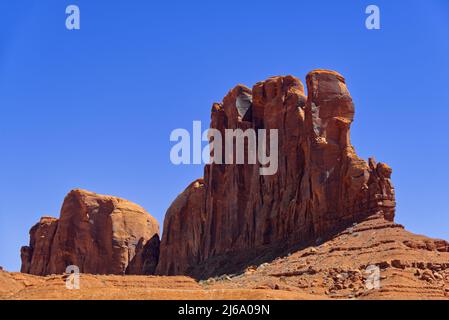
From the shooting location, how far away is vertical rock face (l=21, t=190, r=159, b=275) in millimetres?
126312

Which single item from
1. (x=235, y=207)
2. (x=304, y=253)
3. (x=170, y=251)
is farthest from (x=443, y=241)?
(x=170, y=251)

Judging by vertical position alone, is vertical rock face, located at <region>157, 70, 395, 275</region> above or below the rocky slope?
above

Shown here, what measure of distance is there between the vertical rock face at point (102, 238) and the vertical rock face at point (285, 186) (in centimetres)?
859

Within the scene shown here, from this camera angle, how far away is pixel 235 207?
102m

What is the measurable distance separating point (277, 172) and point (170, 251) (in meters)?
32.6

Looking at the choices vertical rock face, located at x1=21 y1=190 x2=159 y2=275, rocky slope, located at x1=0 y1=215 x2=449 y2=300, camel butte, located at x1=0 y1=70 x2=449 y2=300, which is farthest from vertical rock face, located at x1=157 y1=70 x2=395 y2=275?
vertical rock face, located at x1=21 y1=190 x2=159 y2=275

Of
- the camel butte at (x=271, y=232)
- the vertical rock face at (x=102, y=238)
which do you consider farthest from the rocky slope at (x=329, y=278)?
the vertical rock face at (x=102, y=238)

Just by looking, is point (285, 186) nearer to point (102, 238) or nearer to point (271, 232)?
point (271, 232)

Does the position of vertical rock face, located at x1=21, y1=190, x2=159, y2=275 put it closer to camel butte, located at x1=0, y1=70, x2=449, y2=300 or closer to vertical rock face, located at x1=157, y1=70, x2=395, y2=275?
camel butte, located at x1=0, y1=70, x2=449, y2=300

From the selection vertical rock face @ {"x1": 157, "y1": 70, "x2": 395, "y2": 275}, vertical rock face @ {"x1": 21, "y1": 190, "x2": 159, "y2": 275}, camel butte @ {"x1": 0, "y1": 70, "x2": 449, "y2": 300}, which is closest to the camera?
camel butte @ {"x1": 0, "y1": 70, "x2": 449, "y2": 300}

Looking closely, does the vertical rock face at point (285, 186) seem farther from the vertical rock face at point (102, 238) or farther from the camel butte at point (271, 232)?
the vertical rock face at point (102, 238)

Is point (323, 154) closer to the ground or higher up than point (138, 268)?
higher up

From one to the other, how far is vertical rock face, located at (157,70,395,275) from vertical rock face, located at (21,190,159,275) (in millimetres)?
8594
